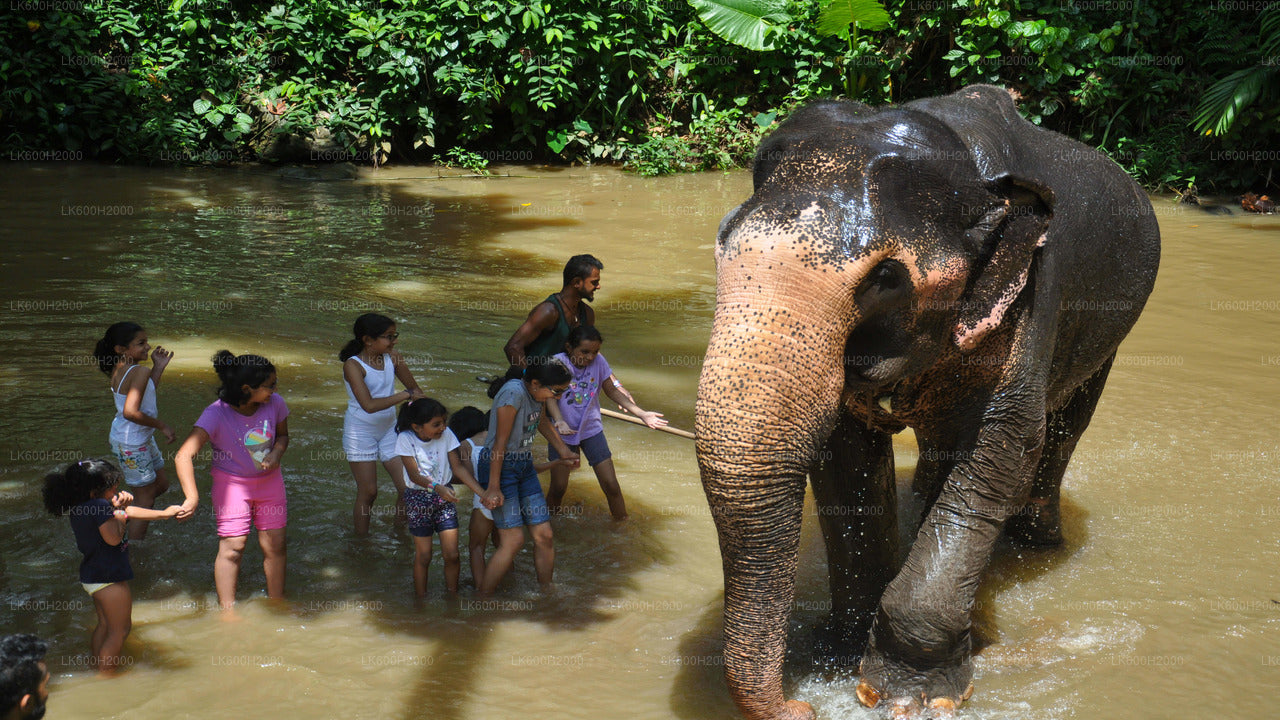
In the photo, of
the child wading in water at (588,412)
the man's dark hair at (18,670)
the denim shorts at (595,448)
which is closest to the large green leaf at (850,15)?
the child wading in water at (588,412)

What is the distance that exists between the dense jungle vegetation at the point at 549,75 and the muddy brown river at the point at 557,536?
179 inches

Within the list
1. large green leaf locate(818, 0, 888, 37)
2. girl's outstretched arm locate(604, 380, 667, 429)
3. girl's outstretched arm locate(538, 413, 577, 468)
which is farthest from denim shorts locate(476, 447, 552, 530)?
large green leaf locate(818, 0, 888, 37)

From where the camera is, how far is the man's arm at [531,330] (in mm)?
5535

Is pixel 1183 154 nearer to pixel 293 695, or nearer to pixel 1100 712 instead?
pixel 1100 712

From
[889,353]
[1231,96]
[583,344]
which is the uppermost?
[1231,96]

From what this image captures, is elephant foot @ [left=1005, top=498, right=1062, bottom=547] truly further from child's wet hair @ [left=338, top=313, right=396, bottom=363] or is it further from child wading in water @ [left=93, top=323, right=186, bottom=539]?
child wading in water @ [left=93, top=323, right=186, bottom=539]

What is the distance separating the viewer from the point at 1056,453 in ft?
18.2

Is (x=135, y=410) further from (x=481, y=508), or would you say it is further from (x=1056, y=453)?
(x=1056, y=453)

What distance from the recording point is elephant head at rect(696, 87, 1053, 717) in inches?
118

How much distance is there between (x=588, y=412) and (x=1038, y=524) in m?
2.43

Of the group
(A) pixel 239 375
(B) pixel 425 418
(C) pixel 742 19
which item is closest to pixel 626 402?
(B) pixel 425 418

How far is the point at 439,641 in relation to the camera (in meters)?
4.65

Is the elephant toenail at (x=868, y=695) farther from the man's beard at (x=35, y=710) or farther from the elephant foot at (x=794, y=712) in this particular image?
the man's beard at (x=35, y=710)

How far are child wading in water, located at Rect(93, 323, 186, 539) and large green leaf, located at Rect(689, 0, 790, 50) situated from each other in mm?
12441
